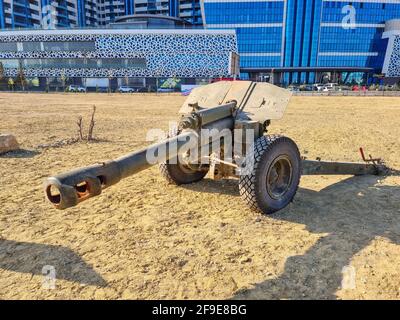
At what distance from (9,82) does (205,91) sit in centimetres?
6416

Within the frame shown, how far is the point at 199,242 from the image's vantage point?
386 cm

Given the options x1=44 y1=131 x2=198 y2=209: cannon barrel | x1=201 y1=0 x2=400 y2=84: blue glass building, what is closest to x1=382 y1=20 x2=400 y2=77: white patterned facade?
x1=201 y1=0 x2=400 y2=84: blue glass building

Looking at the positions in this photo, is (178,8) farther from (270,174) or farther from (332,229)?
(332,229)

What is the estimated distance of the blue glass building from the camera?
3029 inches

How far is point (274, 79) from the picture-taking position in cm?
8069

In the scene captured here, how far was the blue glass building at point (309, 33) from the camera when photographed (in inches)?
3029

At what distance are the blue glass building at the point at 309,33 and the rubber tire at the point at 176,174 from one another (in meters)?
77.1

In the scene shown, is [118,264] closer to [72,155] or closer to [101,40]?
[72,155]

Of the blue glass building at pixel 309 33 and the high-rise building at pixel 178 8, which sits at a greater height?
the high-rise building at pixel 178 8

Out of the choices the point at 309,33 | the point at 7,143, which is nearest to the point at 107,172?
Result: the point at 7,143

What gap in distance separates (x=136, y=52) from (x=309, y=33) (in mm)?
39779

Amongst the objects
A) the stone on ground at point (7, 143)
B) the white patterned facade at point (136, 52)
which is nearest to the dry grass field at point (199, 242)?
the stone on ground at point (7, 143)

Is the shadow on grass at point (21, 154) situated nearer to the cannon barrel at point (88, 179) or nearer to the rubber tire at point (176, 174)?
the rubber tire at point (176, 174)

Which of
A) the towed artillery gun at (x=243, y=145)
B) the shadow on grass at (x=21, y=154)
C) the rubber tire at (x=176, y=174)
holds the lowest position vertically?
the shadow on grass at (x=21, y=154)
